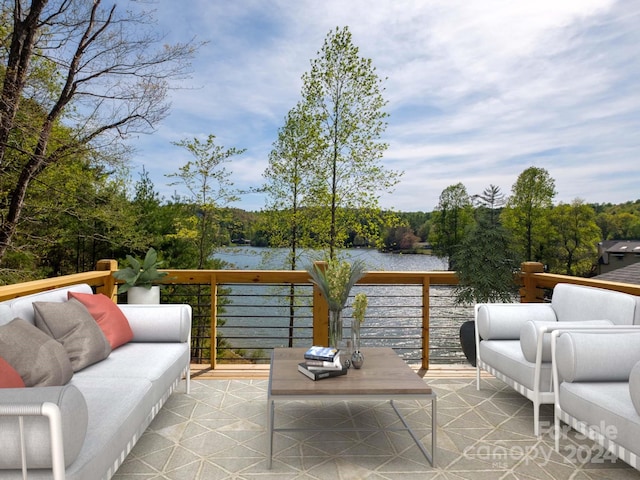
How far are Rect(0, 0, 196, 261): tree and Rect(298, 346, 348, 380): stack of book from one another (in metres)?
6.71

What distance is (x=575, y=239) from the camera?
21.7 metres

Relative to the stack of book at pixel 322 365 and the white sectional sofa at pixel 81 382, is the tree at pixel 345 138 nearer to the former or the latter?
the white sectional sofa at pixel 81 382

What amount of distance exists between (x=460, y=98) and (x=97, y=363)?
9992 mm

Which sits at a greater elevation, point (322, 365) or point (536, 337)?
point (536, 337)

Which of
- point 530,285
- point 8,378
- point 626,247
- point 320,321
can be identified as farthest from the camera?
point 626,247

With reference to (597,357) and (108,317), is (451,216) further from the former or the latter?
(108,317)

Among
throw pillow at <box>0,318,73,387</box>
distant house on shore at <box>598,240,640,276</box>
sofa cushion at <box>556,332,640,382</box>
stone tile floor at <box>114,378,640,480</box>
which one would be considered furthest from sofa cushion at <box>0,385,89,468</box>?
distant house on shore at <box>598,240,640,276</box>

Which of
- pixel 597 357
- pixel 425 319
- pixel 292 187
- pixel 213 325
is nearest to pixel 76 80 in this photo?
pixel 292 187

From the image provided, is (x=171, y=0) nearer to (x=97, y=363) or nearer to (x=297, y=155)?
(x=297, y=155)

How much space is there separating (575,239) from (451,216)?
444 inches

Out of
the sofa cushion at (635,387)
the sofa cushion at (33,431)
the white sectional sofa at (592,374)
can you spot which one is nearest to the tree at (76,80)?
the sofa cushion at (33,431)

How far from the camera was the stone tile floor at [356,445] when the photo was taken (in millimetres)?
2330

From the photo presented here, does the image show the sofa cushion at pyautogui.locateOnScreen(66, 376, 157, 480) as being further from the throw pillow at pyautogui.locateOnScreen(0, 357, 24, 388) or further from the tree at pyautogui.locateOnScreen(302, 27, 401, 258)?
A: the tree at pyautogui.locateOnScreen(302, 27, 401, 258)

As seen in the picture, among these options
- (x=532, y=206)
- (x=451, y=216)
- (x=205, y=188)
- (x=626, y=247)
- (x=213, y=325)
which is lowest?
(x=213, y=325)
